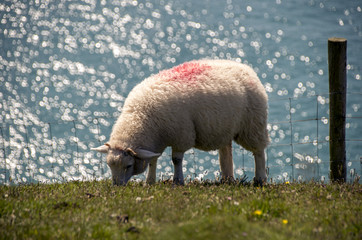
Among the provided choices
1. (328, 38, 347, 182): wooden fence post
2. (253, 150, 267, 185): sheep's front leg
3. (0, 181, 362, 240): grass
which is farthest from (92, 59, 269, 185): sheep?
(328, 38, 347, 182): wooden fence post

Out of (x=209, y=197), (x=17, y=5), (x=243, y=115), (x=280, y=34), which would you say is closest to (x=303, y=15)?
(x=280, y=34)

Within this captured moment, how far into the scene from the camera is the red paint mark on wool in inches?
298

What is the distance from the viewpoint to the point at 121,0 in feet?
147

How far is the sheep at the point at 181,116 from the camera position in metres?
7.33

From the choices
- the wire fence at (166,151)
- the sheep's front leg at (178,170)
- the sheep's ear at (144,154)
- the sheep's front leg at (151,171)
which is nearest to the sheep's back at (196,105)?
the sheep's front leg at (178,170)

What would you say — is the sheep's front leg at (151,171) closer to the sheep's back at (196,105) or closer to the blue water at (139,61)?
the sheep's back at (196,105)

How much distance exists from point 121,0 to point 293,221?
1669 inches

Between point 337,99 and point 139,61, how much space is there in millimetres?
27294

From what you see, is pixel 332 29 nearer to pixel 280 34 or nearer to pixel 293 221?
pixel 280 34

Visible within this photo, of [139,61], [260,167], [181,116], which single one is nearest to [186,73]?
[181,116]

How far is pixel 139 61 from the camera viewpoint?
34.4m

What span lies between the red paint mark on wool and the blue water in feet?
42.3

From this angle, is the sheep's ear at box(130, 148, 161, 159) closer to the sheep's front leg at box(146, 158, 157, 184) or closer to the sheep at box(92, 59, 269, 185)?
the sheep at box(92, 59, 269, 185)

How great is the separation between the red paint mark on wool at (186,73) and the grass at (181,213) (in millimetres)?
1886
